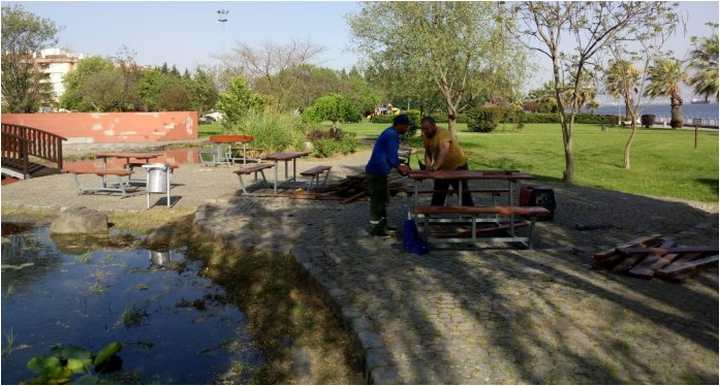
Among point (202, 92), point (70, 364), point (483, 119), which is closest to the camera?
point (70, 364)

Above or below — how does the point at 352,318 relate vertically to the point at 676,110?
below

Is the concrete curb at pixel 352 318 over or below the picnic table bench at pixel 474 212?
below

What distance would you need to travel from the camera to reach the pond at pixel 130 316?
4.56m

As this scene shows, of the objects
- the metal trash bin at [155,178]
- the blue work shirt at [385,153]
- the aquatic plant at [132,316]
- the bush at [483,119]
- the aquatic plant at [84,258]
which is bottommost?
the aquatic plant at [132,316]

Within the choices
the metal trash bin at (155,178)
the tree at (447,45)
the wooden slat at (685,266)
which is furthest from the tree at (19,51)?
the wooden slat at (685,266)

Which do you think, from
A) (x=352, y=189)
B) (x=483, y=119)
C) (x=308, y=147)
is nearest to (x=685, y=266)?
(x=352, y=189)

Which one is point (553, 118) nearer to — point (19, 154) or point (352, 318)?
point (19, 154)

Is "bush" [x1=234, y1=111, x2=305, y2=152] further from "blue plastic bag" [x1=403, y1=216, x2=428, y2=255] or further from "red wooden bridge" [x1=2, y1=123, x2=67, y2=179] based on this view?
"blue plastic bag" [x1=403, y1=216, x2=428, y2=255]

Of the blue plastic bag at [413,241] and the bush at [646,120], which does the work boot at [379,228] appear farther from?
the bush at [646,120]

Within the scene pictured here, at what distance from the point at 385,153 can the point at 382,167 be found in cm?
17

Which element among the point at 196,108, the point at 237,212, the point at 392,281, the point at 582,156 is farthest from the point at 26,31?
the point at 392,281

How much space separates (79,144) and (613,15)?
22221mm

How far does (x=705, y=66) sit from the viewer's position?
44844 mm

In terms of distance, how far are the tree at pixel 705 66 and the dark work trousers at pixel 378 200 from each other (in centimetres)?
3824
